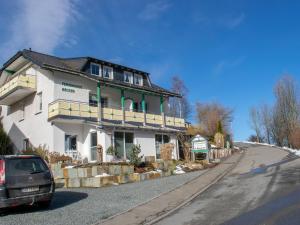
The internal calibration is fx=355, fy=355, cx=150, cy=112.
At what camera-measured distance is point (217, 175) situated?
1908 cm

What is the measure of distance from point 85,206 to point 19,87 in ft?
58.1

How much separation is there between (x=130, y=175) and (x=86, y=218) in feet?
29.9

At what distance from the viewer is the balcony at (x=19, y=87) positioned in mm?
27188

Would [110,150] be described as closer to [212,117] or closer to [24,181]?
[24,181]

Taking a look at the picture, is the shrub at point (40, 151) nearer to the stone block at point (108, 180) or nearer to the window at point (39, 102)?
the window at point (39, 102)

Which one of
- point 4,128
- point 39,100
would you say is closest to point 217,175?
point 39,100

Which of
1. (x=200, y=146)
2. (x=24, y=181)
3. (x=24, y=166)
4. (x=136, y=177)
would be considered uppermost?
(x=200, y=146)

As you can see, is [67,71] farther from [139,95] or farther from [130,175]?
[130,175]

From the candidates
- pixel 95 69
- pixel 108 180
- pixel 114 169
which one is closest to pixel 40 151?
pixel 114 169

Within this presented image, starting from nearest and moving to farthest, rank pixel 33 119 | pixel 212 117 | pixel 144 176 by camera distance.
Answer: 1. pixel 144 176
2. pixel 33 119
3. pixel 212 117

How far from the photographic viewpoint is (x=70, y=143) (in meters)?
25.8

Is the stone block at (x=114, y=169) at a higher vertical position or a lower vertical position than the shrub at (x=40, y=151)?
lower

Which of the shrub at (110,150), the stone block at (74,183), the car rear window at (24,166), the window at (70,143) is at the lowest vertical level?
the stone block at (74,183)

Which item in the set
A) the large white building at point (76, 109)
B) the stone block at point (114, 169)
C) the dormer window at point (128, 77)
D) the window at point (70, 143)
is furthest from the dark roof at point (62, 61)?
the stone block at point (114, 169)
